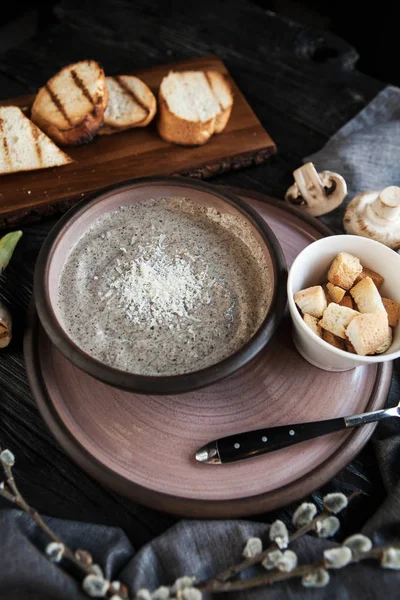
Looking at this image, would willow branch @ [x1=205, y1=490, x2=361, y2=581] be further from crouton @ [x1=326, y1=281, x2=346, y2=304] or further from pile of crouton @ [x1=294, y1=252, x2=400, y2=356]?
crouton @ [x1=326, y1=281, x2=346, y2=304]

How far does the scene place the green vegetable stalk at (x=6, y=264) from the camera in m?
1.50

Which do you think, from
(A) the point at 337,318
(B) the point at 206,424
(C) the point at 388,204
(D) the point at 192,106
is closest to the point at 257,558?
(B) the point at 206,424

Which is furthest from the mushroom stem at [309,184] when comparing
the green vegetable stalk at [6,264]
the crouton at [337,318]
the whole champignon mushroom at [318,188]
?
the green vegetable stalk at [6,264]

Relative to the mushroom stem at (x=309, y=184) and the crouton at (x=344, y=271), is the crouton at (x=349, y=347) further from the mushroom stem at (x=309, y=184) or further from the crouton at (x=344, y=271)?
the mushroom stem at (x=309, y=184)

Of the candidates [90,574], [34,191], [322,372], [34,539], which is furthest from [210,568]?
[34,191]

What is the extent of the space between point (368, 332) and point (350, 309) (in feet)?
0.26

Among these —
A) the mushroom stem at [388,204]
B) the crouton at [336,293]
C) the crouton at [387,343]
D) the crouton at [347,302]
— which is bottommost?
the crouton at [387,343]

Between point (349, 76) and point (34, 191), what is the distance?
1.28 metres

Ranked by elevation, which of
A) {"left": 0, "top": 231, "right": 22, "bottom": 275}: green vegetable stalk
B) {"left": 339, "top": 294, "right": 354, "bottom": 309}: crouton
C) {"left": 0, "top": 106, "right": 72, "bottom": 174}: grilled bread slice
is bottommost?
{"left": 0, "top": 231, "right": 22, "bottom": 275}: green vegetable stalk

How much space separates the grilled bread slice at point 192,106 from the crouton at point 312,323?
0.85 m

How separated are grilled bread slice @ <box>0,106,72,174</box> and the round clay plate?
2.00 ft

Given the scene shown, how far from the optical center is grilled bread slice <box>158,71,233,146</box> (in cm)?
193

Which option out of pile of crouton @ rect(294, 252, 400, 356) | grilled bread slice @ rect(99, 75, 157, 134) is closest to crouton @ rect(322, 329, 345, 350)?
pile of crouton @ rect(294, 252, 400, 356)

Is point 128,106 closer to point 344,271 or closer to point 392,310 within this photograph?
point 344,271
